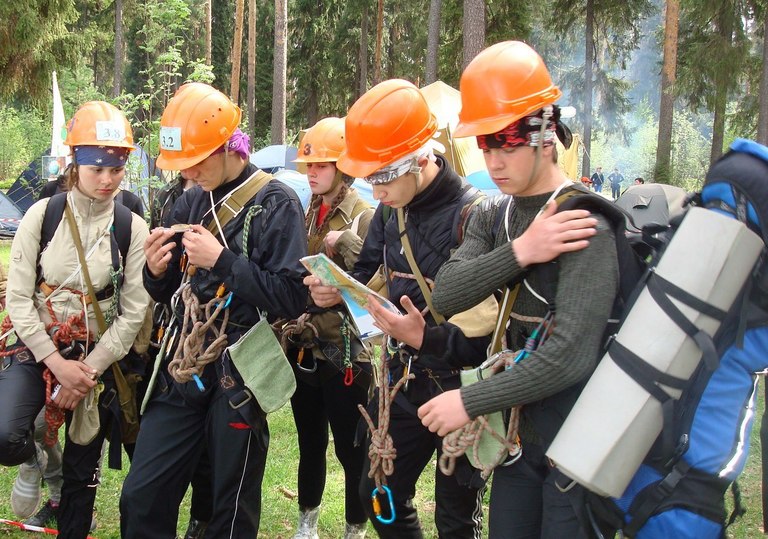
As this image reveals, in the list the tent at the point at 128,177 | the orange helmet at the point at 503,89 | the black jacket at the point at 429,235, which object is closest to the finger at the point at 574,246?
the orange helmet at the point at 503,89

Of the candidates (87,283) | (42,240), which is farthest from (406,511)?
(42,240)

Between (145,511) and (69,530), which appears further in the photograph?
(69,530)

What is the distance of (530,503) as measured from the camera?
2.62 metres

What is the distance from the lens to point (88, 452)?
4.03 meters

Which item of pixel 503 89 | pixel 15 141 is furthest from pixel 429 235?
pixel 15 141

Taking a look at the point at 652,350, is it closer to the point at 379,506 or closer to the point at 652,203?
the point at 652,203

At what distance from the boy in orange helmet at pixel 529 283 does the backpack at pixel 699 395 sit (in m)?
0.13

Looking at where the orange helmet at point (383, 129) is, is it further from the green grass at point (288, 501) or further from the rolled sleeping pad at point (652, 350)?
the green grass at point (288, 501)

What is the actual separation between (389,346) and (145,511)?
136cm

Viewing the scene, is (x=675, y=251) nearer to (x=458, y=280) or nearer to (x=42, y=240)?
(x=458, y=280)

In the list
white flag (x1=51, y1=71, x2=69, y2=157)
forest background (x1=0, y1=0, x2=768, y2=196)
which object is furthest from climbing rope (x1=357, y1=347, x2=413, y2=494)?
forest background (x1=0, y1=0, x2=768, y2=196)

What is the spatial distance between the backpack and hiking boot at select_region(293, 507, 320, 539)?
259cm

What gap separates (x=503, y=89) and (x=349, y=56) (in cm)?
2987

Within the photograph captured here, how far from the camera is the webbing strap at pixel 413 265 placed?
10.1 ft
